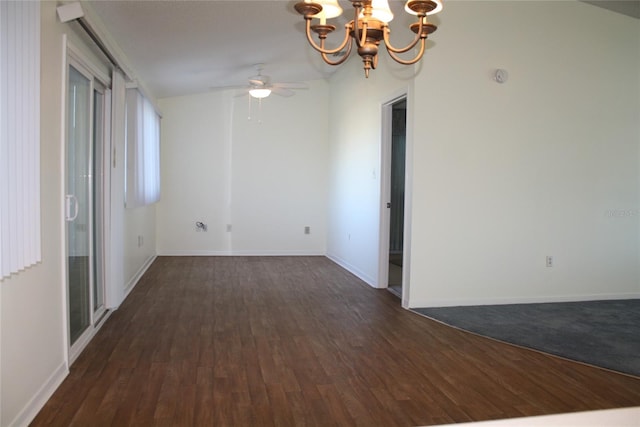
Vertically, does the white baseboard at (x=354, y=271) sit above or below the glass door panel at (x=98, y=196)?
below

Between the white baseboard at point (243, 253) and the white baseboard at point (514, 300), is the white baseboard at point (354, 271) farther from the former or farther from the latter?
the white baseboard at point (514, 300)

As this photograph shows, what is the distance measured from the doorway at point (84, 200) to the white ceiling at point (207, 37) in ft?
1.78

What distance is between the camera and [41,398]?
2.48 meters

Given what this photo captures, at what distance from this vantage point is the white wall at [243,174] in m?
7.62

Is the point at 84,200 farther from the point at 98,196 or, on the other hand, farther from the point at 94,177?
the point at 98,196

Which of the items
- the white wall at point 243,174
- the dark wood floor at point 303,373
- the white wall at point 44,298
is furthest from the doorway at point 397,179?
the white wall at point 44,298

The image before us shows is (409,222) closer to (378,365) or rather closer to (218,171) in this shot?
(378,365)

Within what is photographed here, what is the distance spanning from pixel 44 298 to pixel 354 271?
4.29 meters

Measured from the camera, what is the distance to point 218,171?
7719 millimetres

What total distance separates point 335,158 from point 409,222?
10.3ft

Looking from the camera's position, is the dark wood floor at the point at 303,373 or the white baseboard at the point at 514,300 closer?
the dark wood floor at the point at 303,373

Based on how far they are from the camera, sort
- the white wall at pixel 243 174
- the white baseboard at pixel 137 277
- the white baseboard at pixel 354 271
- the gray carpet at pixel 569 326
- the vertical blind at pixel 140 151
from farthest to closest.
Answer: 1. the white wall at pixel 243 174
2. the white baseboard at pixel 354 271
3. the white baseboard at pixel 137 277
4. the vertical blind at pixel 140 151
5. the gray carpet at pixel 569 326

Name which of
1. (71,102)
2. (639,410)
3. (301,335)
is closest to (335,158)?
(301,335)

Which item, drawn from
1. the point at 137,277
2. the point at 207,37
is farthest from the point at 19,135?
the point at 137,277
